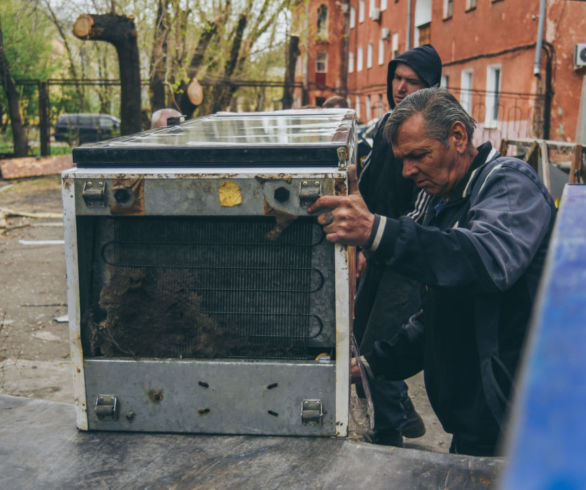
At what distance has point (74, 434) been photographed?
226 centimetres

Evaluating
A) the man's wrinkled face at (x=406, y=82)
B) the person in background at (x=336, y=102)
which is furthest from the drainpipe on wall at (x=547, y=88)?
the man's wrinkled face at (x=406, y=82)

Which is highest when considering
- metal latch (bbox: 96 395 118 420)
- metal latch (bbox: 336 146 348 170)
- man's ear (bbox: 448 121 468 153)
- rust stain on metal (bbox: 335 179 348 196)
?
man's ear (bbox: 448 121 468 153)

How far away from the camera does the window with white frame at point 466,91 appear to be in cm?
2066

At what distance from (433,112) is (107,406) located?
1431 millimetres

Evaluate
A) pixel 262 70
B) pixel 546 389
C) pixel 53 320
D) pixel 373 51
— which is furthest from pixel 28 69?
pixel 546 389

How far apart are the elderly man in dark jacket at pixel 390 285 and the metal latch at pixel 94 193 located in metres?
1.71

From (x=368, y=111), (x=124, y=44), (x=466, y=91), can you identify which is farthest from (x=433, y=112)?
(x=368, y=111)

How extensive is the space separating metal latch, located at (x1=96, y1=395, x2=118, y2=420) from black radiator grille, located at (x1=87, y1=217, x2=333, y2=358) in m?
0.14

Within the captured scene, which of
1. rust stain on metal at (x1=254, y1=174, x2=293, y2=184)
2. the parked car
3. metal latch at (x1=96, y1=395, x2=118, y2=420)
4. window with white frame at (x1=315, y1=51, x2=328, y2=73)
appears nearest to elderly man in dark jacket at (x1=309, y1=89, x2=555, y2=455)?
rust stain on metal at (x1=254, y1=174, x2=293, y2=184)

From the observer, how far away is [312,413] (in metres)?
2.15

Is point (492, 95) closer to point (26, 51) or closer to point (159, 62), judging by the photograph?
point (159, 62)

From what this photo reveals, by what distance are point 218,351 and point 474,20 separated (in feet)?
65.1

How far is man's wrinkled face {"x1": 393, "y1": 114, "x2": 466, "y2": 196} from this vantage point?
2.34 meters

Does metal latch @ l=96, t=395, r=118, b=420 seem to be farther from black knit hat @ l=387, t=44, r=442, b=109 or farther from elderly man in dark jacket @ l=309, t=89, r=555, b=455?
black knit hat @ l=387, t=44, r=442, b=109
